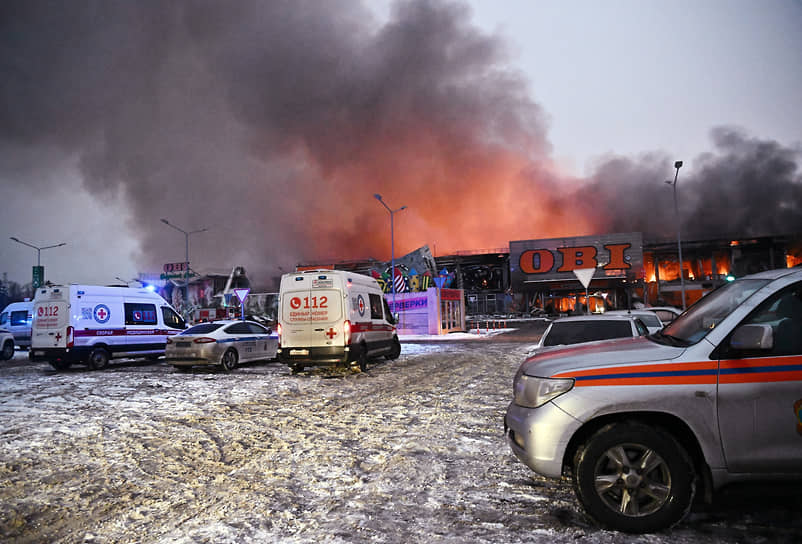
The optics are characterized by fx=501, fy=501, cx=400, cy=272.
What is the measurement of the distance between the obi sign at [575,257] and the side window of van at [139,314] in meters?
47.4

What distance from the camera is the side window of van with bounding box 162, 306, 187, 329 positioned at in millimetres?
17781

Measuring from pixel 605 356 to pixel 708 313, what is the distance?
1094mm

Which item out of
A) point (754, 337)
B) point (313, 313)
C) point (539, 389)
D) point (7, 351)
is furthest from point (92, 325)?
point (754, 337)

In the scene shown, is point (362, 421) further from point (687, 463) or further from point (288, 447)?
point (687, 463)

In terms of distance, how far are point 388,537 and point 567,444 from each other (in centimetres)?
143

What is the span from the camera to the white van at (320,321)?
12.7m

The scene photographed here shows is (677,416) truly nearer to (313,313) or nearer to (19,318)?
(313,313)

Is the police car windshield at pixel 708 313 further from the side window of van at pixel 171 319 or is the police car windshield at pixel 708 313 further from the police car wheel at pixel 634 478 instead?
the side window of van at pixel 171 319

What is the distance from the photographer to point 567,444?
11.8 feet

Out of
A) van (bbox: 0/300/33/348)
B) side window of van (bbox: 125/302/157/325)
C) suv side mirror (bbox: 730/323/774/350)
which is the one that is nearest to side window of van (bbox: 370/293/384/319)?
side window of van (bbox: 125/302/157/325)

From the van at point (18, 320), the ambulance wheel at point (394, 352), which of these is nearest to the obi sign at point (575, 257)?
the ambulance wheel at point (394, 352)

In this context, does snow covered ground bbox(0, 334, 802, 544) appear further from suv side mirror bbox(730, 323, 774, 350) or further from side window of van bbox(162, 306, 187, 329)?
side window of van bbox(162, 306, 187, 329)

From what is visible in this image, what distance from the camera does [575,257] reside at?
58125 mm

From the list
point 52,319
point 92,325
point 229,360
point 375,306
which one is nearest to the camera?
point 229,360
